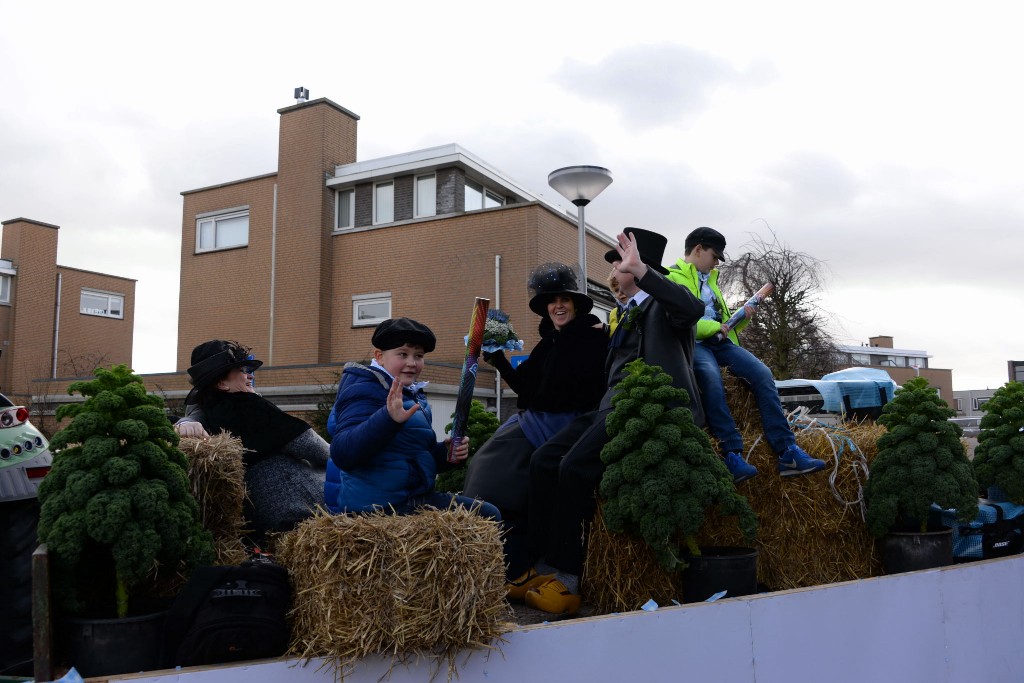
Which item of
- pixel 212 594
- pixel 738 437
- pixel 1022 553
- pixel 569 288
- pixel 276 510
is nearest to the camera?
pixel 212 594

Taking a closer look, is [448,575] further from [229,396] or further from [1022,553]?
[1022,553]

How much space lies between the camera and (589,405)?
4234mm

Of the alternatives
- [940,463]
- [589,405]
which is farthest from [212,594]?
[940,463]

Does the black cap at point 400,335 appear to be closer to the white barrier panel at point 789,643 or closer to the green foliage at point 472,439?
the white barrier panel at point 789,643

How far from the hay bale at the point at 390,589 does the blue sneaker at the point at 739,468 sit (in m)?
1.65

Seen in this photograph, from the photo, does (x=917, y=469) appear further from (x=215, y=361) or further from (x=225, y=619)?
(x=215, y=361)

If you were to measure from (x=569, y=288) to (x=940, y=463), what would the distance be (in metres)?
2.13

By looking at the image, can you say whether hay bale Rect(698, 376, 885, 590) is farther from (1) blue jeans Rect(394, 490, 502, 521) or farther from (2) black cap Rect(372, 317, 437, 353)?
(2) black cap Rect(372, 317, 437, 353)

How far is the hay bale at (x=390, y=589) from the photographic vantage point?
2.51 m

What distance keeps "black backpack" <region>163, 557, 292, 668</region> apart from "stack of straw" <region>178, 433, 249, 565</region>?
590 mm

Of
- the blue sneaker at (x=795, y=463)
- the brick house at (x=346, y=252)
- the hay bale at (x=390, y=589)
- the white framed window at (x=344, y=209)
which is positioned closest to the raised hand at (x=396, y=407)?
the hay bale at (x=390, y=589)

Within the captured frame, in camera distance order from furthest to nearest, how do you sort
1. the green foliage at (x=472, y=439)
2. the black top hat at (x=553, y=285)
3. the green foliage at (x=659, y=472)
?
the green foliage at (x=472, y=439) → the black top hat at (x=553, y=285) → the green foliage at (x=659, y=472)

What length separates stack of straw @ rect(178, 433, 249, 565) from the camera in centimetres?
322

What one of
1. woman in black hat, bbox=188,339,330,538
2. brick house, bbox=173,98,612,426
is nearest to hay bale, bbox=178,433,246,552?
woman in black hat, bbox=188,339,330,538
